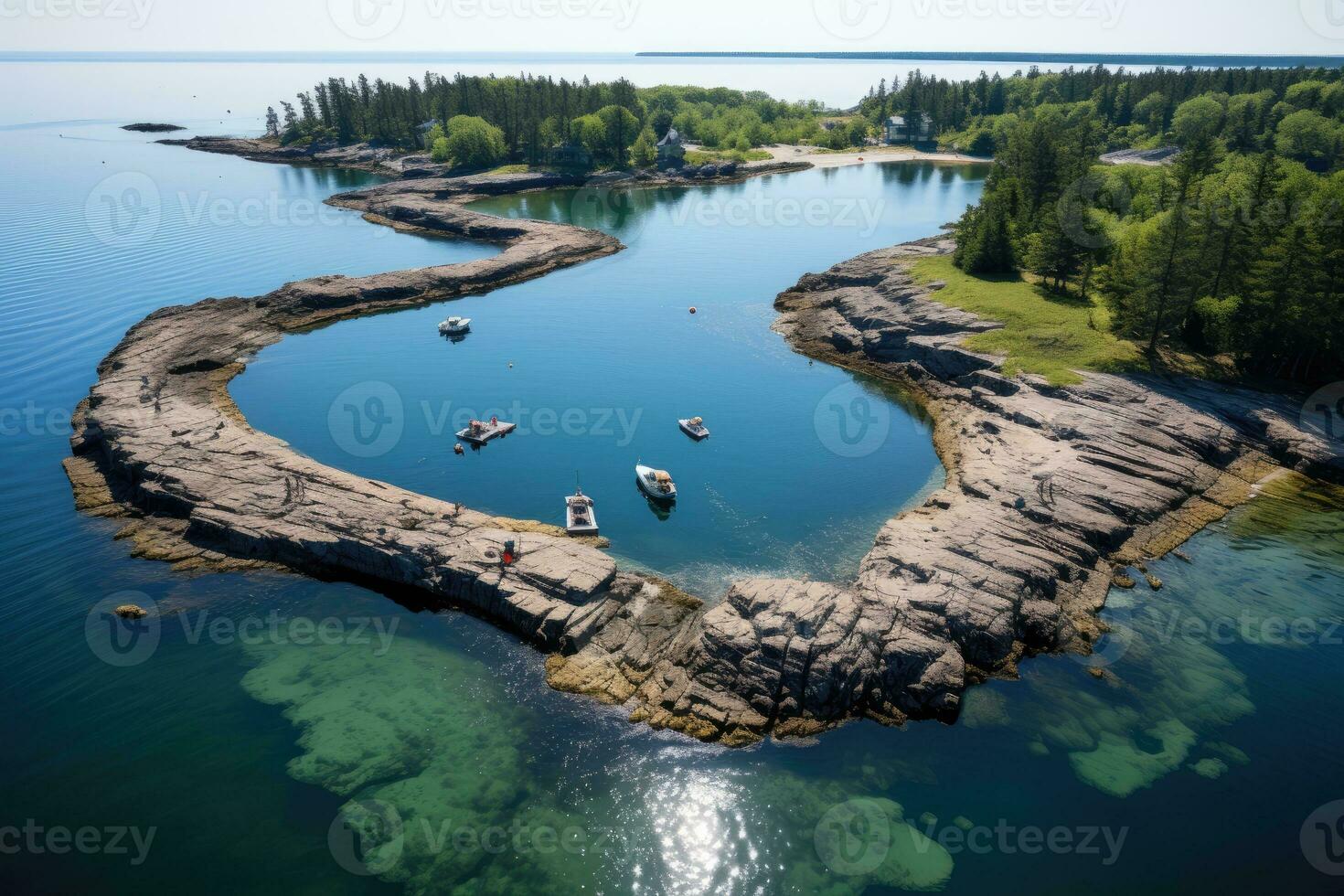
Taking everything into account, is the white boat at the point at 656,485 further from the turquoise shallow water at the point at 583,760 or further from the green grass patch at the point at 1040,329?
the green grass patch at the point at 1040,329

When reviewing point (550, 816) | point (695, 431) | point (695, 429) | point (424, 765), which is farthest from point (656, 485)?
point (550, 816)

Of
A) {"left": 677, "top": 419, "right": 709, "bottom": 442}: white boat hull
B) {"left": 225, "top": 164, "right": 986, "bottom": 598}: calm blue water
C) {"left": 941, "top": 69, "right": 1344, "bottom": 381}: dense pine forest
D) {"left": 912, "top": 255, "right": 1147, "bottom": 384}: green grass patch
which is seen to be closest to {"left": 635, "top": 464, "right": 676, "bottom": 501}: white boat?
{"left": 225, "top": 164, "right": 986, "bottom": 598}: calm blue water

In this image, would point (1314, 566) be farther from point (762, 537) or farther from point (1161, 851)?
point (762, 537)

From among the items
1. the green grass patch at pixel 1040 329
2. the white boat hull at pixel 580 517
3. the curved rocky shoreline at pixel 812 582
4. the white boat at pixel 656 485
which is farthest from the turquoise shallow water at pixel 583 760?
the green grass patch at pixel 1040 329

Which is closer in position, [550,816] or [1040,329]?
[550,816]

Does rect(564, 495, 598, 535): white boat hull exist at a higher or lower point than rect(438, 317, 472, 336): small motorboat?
lower

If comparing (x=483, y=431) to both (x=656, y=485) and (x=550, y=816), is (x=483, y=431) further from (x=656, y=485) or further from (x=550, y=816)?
(x=550, y=816)

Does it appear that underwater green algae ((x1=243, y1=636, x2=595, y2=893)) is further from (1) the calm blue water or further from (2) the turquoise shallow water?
(1) the calm blue water
